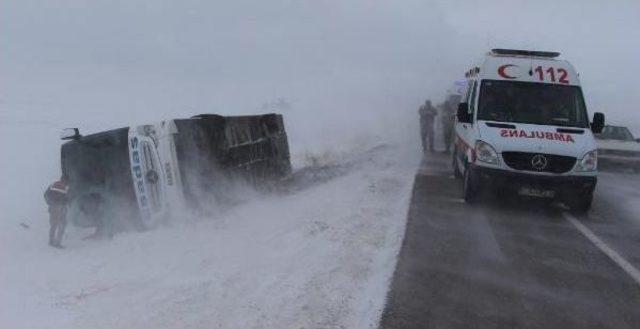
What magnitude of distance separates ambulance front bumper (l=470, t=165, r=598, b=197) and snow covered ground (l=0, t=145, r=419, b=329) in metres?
1.36

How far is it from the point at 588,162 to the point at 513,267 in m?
3.63

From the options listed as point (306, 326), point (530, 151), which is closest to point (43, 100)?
point (530, 151)

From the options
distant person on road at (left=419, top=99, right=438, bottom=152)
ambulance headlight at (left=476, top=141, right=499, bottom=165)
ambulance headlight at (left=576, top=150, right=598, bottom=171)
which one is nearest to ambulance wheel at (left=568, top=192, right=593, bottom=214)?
ambulance headlight at (left=576, top=150, right=598, bottom=171)

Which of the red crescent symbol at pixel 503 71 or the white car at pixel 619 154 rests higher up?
the red crescent symbol at pixel 503 71

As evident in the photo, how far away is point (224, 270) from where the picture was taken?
244 inches

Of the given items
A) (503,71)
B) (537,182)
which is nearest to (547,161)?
(537,182)

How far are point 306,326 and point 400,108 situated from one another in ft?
98.7

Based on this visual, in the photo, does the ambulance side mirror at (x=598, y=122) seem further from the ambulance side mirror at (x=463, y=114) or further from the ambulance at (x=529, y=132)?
the ambulance side mirror at (x=463, y=114)

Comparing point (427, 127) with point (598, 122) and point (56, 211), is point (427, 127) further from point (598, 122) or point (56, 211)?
point (56, 211)

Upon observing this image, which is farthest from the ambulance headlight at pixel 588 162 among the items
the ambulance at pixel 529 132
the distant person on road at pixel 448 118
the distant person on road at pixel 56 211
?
the distant person on road at pixel 448 118

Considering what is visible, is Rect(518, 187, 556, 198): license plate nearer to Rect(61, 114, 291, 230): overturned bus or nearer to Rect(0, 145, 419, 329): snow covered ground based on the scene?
Rect(0, 145, 419, 329): snow covered ground

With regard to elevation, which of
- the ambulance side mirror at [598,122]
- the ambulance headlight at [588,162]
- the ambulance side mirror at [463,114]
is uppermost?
the ambulance side mirror at [463,114]

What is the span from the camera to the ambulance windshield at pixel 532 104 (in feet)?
33.6

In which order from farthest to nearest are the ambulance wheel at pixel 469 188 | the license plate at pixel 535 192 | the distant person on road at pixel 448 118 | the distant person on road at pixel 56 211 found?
the distant person on road at pixel 448 118 < the ambulance wheel at pixel 469 188 < the license plate at pixel 535 192 < the distant person on road at pixel 56 211
